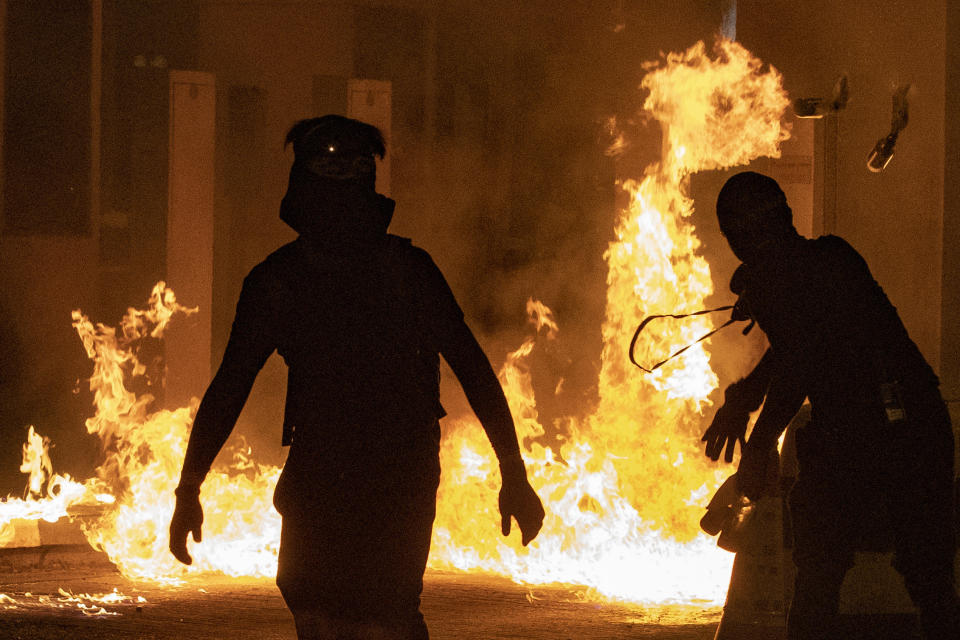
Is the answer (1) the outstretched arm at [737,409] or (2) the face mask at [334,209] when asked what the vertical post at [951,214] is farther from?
(2) the face mask at [334,209]

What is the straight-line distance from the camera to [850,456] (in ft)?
13.1

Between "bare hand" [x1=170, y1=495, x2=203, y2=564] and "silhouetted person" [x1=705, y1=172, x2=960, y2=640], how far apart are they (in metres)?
1.88

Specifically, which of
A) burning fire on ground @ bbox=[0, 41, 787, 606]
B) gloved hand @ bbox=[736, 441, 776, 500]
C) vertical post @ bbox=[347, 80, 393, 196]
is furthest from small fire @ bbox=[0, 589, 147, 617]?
vertical post @ bbox=[347, 80, 393, 196]

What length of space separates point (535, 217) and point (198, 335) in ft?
14.2

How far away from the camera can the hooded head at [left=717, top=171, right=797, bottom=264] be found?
4137 millimetres

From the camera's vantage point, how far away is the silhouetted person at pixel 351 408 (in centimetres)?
320

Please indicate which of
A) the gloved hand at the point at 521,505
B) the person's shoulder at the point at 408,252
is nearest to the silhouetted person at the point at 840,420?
the gloved hand at the point at 521,505

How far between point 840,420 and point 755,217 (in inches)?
28.9

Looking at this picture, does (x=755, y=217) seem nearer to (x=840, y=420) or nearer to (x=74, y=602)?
(x=840, y=420)

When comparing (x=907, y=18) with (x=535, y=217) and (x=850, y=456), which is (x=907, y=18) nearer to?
(x=850, y=456)

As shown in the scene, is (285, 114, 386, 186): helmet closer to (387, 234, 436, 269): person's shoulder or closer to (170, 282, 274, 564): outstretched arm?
(387, 234, 436, 269): person's shoulder

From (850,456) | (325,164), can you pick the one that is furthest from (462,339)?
(850,456)

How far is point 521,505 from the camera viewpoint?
3258 mm

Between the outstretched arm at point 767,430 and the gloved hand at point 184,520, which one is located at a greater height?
the outstretched arm at point 767,430
